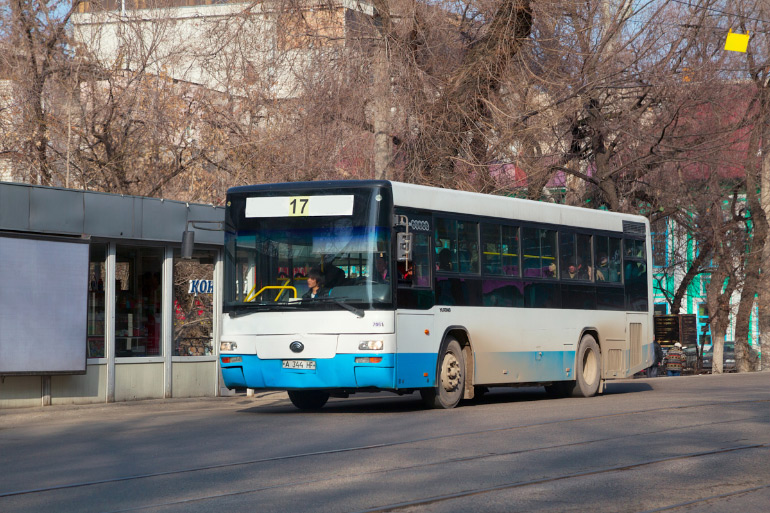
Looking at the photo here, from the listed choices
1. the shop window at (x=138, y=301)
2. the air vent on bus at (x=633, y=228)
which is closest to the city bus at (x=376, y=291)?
the shop window at (x=138, y=301)

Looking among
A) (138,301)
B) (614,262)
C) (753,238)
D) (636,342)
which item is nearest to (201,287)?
(138,301)

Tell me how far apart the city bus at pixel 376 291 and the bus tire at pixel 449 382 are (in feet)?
0.07

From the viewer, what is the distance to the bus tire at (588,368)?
19031 millimetres

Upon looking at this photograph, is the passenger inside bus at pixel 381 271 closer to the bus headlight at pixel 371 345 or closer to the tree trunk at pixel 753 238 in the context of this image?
the bus headlight at pixel 371 345

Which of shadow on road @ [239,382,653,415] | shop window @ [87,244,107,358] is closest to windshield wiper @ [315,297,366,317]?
shadow on road @ [239,382,653,415]

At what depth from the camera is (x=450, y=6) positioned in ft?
78.9

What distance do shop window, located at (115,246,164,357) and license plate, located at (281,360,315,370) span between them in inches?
189

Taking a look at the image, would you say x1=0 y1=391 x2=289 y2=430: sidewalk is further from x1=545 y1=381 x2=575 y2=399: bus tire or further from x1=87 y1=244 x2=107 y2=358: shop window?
x1=545 y1=381 x2=575 y2=399: bus tire

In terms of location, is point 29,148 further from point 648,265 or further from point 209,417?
point 648,265

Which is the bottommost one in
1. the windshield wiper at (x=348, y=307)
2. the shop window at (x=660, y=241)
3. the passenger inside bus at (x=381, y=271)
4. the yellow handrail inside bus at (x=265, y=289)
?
the windshield wiper at (x=348, y=307)

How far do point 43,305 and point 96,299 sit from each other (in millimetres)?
1252

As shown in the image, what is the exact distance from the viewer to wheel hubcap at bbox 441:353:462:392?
15942mm

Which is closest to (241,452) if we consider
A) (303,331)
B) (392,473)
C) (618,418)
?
(392,473)

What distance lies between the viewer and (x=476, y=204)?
660 inches
